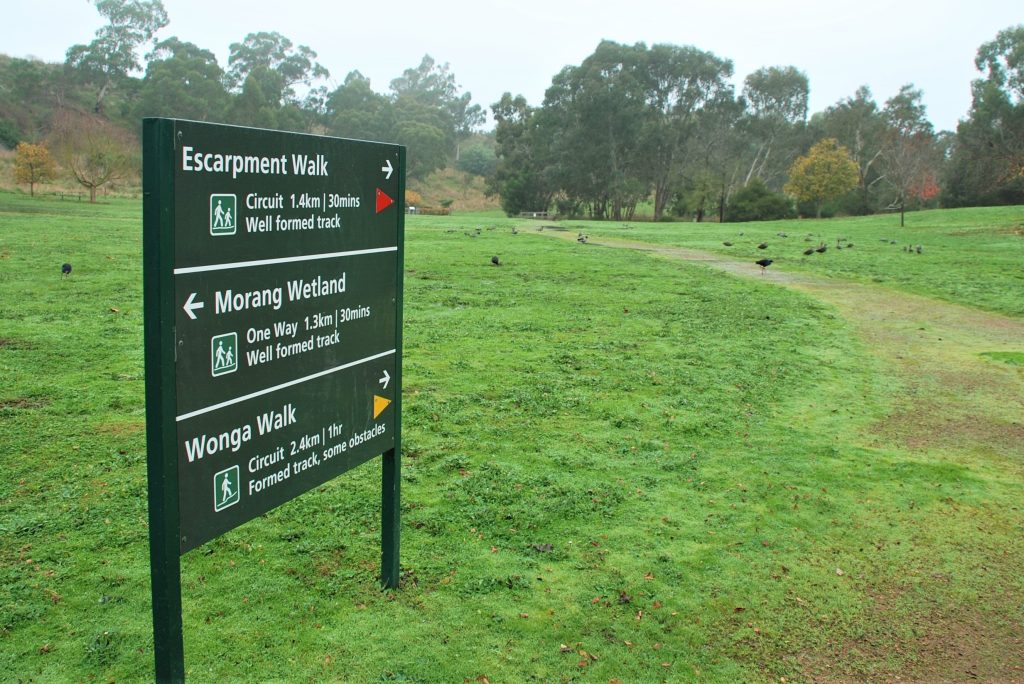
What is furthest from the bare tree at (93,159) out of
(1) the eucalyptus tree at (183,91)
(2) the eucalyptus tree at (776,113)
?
(2) the eucalyptus tree at (776,113)

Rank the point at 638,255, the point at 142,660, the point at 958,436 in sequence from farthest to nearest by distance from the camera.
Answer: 1. the point at 638,255
2. the point at 958,436
3. the point at 142,660

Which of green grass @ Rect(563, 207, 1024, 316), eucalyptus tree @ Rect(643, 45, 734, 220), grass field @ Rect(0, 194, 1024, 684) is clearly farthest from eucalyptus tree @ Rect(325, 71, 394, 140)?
grass field @ Rect(0, 194, 1024, 684)

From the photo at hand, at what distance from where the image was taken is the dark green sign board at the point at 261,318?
2.72 m

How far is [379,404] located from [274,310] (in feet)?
3.09

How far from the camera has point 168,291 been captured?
267 cm

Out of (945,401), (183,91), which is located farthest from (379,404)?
(183,91)

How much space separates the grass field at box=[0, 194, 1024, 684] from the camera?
3695 mm

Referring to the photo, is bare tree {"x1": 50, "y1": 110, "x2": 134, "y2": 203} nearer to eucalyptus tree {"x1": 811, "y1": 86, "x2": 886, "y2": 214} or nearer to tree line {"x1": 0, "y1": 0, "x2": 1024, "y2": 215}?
tree line {"x1": 0, "y1": 0, "x2": 1024, "y2": 215}

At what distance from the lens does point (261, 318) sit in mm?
3154

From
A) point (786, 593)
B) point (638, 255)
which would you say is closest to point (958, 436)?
point (786, 593)

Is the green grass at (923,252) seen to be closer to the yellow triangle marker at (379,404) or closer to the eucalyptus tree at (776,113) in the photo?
the yellow triangle marker at (379,404)

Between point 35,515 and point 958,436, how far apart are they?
6.66 metres

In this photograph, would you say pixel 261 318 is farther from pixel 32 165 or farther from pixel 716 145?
pixel 716 145

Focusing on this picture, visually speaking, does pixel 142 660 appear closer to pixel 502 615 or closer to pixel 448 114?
pixel 502 615
